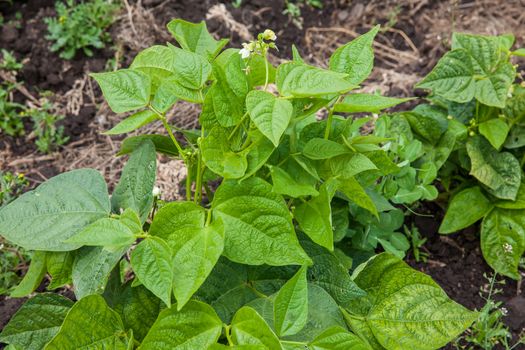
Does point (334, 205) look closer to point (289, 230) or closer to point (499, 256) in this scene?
point (289, 230)

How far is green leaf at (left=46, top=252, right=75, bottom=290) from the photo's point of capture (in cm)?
165

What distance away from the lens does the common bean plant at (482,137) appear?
7.33ft

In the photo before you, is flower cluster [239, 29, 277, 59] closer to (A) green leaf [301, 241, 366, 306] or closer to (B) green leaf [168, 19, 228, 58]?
(B) green leaf [168, 19, 228, 58]

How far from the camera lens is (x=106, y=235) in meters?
1.38

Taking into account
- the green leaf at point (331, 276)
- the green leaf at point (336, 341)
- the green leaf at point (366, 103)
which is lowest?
the green leaf at point (331, 276)

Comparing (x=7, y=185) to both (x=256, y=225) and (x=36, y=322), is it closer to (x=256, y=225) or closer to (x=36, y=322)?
(x=36, y=322)

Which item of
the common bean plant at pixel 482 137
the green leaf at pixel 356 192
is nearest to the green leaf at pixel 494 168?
the common bean plant at pixel 482 137

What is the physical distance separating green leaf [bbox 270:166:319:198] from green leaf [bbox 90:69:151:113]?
396 millimetres

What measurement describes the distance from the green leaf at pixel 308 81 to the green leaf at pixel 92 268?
0.60 meters

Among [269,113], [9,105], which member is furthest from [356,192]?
[9,105]

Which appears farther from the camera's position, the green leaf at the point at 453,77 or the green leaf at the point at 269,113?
the green leaf at the point at 453,77

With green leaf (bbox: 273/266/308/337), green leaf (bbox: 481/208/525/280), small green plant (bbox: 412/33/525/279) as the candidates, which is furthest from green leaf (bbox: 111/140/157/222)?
green leaf (bbox: 481/208/525/280)

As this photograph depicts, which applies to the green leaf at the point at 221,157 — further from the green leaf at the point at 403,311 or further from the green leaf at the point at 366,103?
the green leaf at the point at 403,311

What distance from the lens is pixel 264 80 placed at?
164 cm
